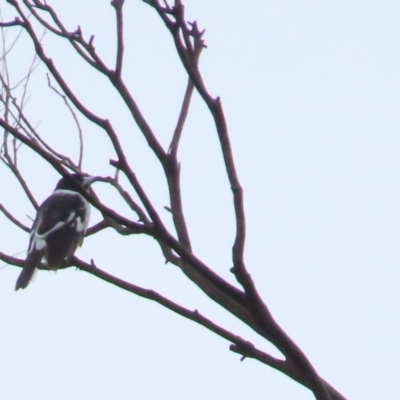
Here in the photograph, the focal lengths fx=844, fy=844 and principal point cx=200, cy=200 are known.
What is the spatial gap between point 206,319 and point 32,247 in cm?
301

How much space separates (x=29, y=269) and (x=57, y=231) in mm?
685

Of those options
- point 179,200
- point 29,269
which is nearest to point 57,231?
point 29,269

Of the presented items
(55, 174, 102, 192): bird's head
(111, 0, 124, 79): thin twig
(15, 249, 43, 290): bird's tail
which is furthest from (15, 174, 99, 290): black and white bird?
(111, 0, 124, 79): thin twig

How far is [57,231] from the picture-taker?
5410 millimetres

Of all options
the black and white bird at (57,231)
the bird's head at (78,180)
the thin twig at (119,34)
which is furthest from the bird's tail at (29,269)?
the thin twig at (119,34)

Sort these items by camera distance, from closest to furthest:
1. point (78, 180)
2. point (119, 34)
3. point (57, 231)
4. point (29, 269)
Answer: point (78, 180) < point (119, 34) < point (29, 269) < point (57, 231)

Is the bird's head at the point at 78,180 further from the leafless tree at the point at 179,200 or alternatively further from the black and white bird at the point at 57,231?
the black and white bird at the point at 57,231

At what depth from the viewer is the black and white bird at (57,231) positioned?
489 cm

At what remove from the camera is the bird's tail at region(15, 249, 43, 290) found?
4609 mm

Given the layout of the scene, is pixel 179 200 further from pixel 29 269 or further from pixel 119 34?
pixel 29 269

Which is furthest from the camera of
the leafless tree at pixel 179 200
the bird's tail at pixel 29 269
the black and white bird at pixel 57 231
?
the black and white bird at pixel 57 231

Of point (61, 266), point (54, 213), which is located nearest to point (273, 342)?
point (61, 266)

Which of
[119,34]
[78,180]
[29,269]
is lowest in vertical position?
[78,180]

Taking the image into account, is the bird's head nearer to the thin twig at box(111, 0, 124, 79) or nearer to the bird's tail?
the thin twig at box(111, 0, 124, 79)
